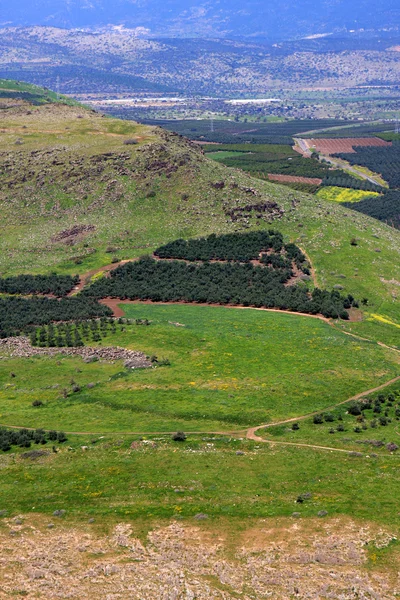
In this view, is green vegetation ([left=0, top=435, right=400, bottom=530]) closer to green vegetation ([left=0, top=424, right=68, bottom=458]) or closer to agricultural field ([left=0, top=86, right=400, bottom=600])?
agricultural field ([left=0, top=86, right=400, bottom=600])

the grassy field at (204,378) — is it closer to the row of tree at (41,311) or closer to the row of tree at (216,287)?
the row of tree at (216,287)

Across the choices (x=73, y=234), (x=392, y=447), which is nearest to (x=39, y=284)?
(x=73, y=234)

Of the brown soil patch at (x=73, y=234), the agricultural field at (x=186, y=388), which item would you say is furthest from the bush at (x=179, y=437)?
the brown soil patch at (x=73, y=234)

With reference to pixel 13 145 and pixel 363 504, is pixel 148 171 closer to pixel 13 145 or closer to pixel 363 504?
pixel 13 145

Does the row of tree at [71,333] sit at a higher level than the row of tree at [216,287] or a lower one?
lower

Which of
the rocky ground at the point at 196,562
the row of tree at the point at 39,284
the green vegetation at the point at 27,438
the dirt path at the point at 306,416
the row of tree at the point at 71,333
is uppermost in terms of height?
the row of tree at the point at 39,284

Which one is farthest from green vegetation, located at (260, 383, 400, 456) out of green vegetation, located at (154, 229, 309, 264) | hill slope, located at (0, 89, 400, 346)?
green vegetation, located at (154, 229, 309, 264)
